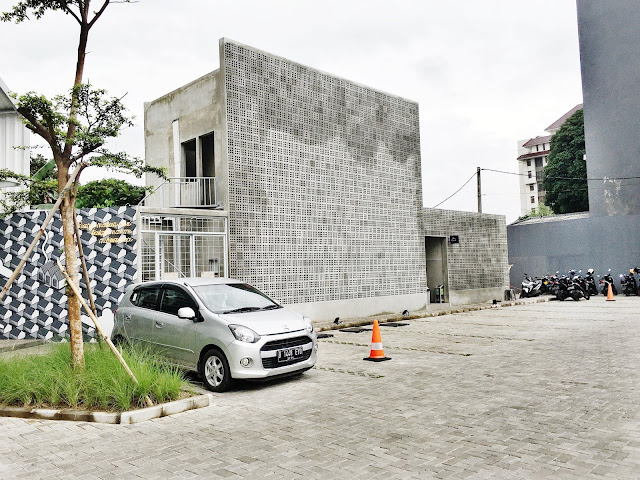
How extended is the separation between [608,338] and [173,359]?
957 centimetres

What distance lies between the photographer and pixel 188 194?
1603 cm

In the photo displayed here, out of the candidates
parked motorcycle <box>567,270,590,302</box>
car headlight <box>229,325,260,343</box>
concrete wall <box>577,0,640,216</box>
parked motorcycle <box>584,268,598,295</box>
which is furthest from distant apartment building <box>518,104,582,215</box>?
car headlight <box>229,325,260,343</box>

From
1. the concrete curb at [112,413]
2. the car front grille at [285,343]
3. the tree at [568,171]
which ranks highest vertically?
the tree at [568,171]

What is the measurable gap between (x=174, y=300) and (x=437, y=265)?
15.4 meters

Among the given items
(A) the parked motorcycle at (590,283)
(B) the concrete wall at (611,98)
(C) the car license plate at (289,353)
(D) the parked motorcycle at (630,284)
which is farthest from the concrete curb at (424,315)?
(B) the concrete wall at (611,98)

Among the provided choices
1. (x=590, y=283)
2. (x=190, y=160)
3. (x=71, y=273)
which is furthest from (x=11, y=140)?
(x=590, y=283)

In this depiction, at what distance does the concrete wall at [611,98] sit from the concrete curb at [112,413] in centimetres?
2752

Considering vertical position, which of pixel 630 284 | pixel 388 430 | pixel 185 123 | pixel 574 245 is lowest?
pixel 388 430

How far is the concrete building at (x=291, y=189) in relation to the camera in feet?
49.1

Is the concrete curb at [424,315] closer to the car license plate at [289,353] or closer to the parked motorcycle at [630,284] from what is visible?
the parked motorcycle at [630,284]

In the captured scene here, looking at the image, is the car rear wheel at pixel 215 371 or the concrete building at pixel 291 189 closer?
the car rear wheel at pixel 215 371

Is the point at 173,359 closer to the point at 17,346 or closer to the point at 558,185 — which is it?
the point at 17,346

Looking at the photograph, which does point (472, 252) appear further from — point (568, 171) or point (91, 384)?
point (568, 171)

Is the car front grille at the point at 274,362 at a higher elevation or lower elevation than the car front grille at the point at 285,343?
lower
